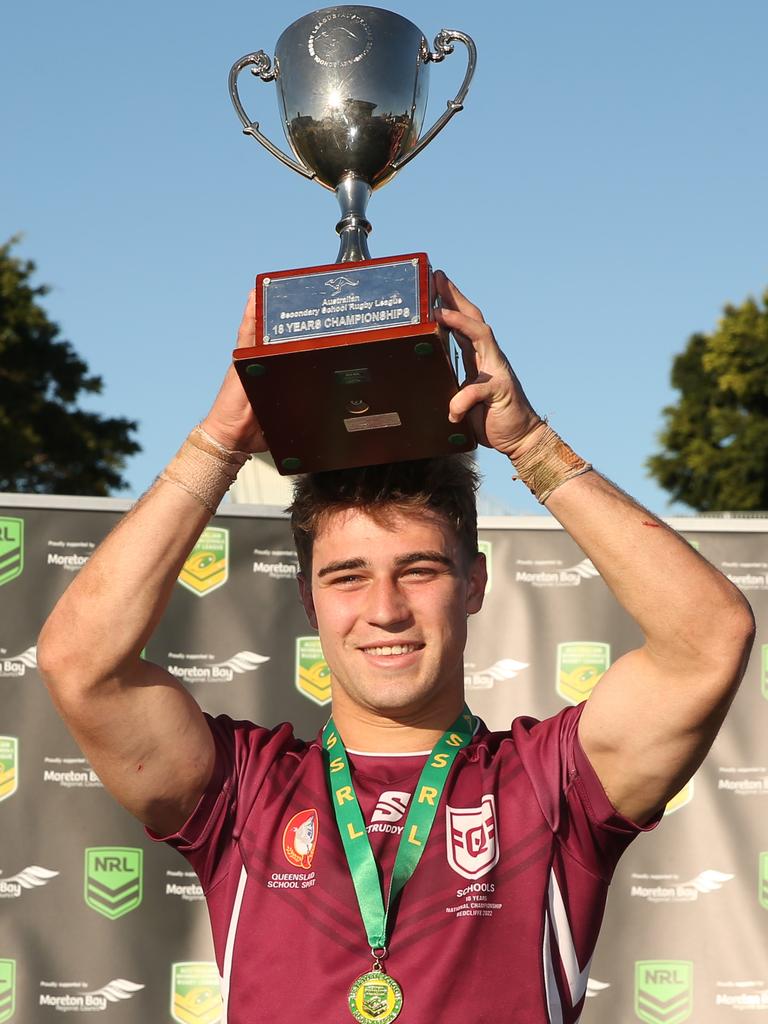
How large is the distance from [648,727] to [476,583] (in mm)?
569

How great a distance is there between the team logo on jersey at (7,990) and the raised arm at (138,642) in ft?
8.30

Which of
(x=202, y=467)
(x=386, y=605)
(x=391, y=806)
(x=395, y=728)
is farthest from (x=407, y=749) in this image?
(x=202, y=467)

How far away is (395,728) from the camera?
9.54 feet

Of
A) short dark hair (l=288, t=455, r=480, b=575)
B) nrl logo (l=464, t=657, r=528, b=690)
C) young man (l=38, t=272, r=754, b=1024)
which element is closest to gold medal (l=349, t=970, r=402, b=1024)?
young man (l=38, t=272, r=754, b=1024)

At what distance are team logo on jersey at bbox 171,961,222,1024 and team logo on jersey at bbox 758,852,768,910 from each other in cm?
215

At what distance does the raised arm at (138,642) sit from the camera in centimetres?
268

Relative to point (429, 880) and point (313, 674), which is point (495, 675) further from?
point (429, 880)

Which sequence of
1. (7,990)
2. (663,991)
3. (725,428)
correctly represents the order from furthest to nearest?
(725,428)
(663,991)
(7,990)

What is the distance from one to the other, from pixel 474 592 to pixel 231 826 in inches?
29.9

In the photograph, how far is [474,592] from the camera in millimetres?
2984

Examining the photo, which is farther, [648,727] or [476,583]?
[476,583]

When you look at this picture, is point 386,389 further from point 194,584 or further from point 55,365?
point 55,365

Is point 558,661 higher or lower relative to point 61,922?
higher

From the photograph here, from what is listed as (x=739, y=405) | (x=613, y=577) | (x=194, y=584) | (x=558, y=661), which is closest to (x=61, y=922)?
(x=194, y=584)
